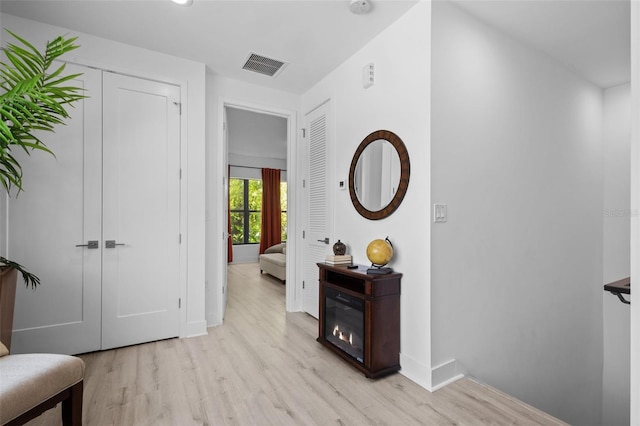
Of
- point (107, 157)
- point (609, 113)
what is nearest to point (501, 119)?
point (609, 113)

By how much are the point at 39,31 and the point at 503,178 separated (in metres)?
3.94

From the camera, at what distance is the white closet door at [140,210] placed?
2.77m

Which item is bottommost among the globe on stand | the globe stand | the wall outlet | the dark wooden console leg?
the dark wooden console leg

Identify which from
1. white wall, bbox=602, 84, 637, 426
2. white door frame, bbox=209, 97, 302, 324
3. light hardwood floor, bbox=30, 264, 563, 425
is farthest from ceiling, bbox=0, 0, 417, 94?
white wall, bbox=602, 84, 637, 426

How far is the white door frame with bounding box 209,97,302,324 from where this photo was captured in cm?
339

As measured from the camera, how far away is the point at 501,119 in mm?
2627

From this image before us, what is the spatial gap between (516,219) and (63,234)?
379 cm

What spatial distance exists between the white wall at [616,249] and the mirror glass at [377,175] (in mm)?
2875

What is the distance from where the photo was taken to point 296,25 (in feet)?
8.36

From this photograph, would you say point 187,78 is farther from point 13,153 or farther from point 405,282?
point 405,282

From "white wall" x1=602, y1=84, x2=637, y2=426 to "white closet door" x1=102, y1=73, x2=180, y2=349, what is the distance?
4642mm

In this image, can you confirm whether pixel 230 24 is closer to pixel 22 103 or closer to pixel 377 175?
pixel 22 103

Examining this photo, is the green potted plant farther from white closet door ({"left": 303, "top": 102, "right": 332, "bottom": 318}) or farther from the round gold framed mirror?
white closet door ({"left": 303, "top": 102, "right": 332, "bottom": 318})

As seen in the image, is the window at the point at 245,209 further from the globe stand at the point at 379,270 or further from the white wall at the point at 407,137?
the globe stand at the point at 379,270
